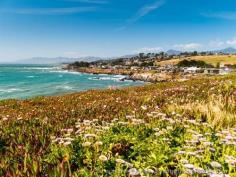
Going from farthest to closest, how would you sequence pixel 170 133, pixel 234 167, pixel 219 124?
1. pixel 219 124
2. pixel 170 133
3. pixel 234 167

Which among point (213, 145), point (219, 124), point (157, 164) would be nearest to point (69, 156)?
point (157, 164)

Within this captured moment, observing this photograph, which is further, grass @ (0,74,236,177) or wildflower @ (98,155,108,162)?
wildflower @ (98,155,108,162)

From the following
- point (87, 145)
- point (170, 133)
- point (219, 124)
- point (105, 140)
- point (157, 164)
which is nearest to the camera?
point (157, 164)

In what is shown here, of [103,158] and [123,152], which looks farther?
[123,152]

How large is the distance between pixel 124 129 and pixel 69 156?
1.98m

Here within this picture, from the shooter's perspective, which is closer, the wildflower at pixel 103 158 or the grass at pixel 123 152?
the grass at pixel 123 152

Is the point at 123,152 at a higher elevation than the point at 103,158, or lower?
lower

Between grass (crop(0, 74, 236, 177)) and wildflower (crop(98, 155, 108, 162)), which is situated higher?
wildflower (crop(98, 155, 108, 162))

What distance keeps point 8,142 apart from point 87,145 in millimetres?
2171

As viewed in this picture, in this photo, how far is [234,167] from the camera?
16.8 ft

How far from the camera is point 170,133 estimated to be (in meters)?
6.88

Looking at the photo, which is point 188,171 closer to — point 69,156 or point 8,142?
point 69,156

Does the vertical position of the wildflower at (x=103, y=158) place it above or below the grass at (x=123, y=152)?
above

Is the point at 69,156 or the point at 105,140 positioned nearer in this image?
the point at 69,156
